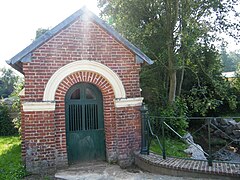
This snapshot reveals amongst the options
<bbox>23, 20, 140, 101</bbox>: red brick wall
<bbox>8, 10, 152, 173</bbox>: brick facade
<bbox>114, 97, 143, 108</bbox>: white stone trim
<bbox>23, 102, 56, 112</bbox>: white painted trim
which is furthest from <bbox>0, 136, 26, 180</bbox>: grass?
<bbox>114, 97, 143, 108</bbox>: white stone trim

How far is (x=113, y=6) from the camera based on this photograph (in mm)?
11336

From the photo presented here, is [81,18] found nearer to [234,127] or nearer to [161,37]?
[161,37]

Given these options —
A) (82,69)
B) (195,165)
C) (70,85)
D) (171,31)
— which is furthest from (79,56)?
(171,31)

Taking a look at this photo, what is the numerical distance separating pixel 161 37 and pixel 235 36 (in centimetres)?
350

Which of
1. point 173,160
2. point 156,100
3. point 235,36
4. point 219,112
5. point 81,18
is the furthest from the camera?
point 219,112

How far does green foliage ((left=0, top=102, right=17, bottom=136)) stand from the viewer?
47.0 feet

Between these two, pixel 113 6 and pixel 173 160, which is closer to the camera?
pixel 173 160

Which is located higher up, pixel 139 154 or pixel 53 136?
pixel 53 136

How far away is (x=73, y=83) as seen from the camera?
21.7 ft

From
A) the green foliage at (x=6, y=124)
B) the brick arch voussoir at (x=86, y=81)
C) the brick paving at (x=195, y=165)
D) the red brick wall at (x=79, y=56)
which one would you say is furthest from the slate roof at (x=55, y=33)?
the green foliage at (x=6, y=124)

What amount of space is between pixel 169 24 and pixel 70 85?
6547mm

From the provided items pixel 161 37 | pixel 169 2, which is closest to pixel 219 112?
pixel 161 37

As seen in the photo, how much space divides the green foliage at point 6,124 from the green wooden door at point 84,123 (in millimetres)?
9327

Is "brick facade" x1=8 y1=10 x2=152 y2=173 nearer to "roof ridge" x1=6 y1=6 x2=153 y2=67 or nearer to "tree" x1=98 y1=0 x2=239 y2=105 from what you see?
"roof ridge" x1=6 y1=6 x2=153 y2=67
